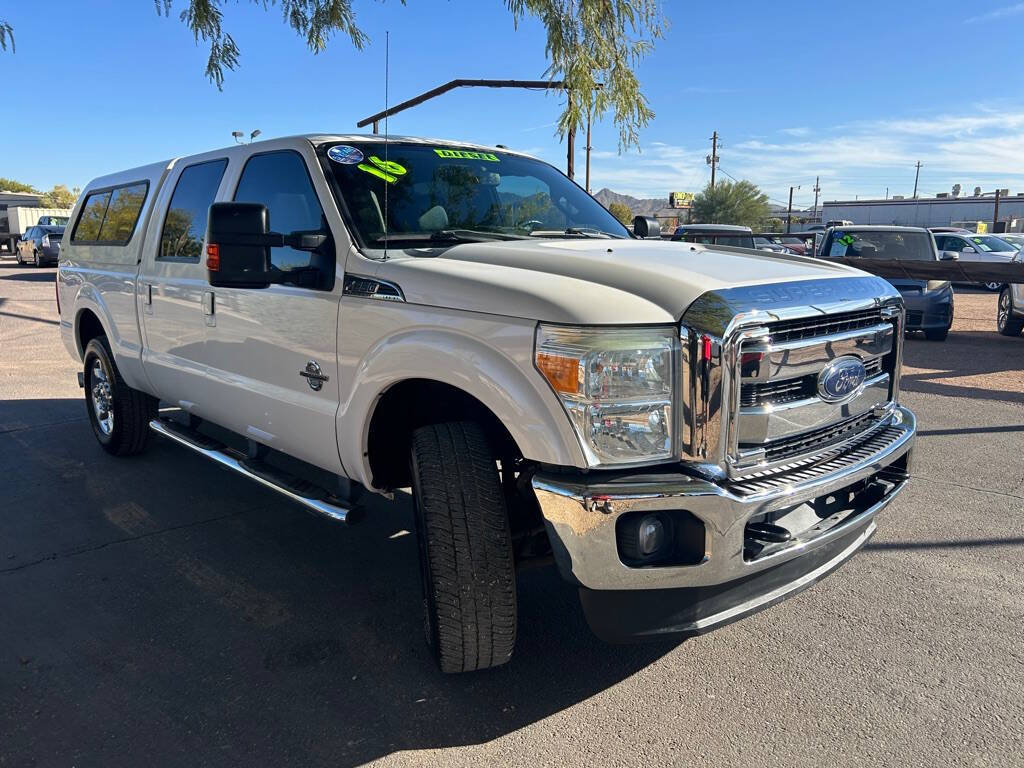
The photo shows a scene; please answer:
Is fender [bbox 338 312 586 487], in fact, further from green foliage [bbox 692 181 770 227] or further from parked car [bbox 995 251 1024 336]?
green foliage [bbox 692 181 770 227]

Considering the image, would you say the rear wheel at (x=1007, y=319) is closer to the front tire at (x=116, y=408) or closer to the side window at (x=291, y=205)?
the side window at (x=291, y=205)

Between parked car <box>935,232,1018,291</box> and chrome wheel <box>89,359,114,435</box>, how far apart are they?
23109 mm

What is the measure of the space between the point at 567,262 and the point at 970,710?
6.99ft

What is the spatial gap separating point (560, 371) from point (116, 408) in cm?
440

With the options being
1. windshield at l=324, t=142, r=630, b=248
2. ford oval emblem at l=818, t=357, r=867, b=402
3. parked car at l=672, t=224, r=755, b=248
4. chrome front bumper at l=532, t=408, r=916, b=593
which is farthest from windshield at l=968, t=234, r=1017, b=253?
chrome front bumper at l=532, t=408, r=916, b=593

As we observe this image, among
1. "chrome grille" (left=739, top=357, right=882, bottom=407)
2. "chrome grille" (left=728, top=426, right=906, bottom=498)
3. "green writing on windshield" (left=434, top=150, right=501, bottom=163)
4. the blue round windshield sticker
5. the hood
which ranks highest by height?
"green writing on windshield" (left=434, top=150, right=501, bottom=163)

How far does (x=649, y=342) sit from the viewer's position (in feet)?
8.25

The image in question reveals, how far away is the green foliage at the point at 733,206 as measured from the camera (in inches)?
Answer: 2375

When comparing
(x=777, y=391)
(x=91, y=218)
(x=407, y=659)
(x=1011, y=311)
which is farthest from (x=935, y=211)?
(x=407, y=659)

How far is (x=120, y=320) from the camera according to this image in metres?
5.50

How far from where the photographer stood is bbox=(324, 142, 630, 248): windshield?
361cm

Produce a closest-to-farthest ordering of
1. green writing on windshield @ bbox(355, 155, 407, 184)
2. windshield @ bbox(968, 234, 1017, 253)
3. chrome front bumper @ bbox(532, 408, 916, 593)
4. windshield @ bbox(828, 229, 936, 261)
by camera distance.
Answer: chrome front bumper @ bbox(532, 408, 916, 593), green writing on windshield @ bbox(355, 155, 407, 184), windshield @ bbox(828, 229, 936, 261), windshield @ bbox(968, 234, 1017, 253)

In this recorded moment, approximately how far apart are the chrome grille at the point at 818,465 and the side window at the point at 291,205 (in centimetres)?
191

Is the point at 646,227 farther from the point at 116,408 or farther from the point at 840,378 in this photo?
the point at 116,408
